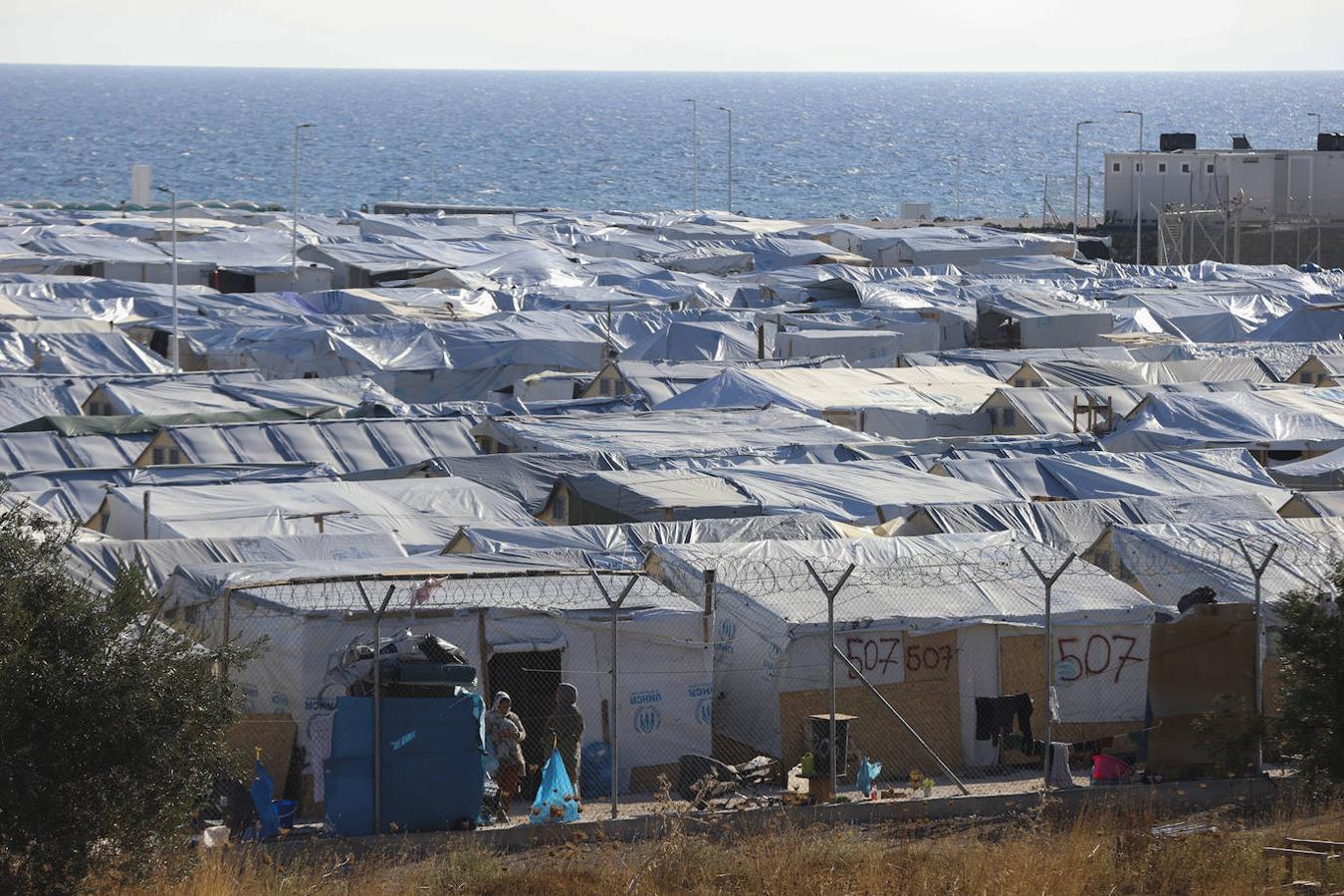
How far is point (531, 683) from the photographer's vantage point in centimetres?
1633

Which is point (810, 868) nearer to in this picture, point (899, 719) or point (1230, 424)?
point (899, 719)

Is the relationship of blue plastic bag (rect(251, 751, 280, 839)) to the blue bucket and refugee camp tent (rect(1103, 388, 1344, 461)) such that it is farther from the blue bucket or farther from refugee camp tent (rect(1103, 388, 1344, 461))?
refugee camp tent (rect(1103, 388, 1344, 461))

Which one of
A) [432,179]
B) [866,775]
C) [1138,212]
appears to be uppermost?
[432,179]

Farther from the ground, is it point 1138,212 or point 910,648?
point 1138,212

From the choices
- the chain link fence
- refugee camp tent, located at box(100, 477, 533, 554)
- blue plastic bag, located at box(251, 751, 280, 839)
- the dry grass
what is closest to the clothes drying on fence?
Result: the chain link fence

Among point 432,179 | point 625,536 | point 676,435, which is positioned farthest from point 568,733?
point 432,179

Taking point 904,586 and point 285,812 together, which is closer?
point 285,812

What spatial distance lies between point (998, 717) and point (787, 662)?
1923 millimetres

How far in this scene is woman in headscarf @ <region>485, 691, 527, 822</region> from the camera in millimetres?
14953

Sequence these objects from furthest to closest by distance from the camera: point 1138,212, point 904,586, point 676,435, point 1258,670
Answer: point 1138,212 < point 676,435 < point 904,586 < point 1258,670

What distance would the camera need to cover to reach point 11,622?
10727mm

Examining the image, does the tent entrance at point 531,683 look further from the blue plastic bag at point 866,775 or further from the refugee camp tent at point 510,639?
the blue plastic bag at point 866,775

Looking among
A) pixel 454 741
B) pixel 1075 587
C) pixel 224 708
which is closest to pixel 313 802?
pixel 454 741

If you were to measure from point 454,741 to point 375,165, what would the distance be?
169548 mm
